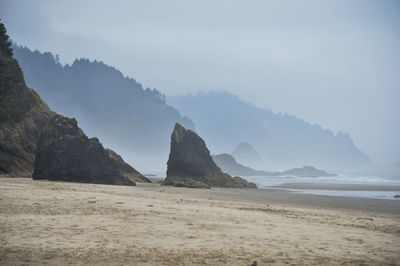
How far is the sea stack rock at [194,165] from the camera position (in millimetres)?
44219

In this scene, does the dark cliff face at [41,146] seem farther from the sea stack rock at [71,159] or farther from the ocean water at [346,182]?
the ocean water at [346,182]

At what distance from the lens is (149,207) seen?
47.2ft

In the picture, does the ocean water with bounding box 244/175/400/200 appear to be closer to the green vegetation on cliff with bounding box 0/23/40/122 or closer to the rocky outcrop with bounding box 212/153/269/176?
the green vegetation on cliff with bounding box 0/23/40/122

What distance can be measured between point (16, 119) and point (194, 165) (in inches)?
868

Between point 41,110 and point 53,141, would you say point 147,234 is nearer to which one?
point 53,141

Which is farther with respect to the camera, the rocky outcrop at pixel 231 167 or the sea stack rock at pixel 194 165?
the rocky outcrop at pixel 231 167

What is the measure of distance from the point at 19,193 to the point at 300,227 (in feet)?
40.8

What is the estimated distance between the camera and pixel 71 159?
33562mm

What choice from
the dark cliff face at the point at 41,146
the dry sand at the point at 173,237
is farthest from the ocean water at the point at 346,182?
the dry sand at the point at 173,237

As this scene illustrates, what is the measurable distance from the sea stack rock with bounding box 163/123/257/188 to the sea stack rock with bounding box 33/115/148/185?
11.1 metres

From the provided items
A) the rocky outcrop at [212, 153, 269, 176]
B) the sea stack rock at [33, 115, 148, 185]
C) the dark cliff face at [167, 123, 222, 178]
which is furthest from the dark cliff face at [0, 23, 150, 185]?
the rocky outcrop at [212, 153, 269, 176]

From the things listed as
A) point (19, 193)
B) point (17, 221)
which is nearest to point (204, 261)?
point (17, 221)

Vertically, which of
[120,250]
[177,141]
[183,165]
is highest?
[177,141]

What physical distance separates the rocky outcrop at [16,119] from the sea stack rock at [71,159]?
353 cm
